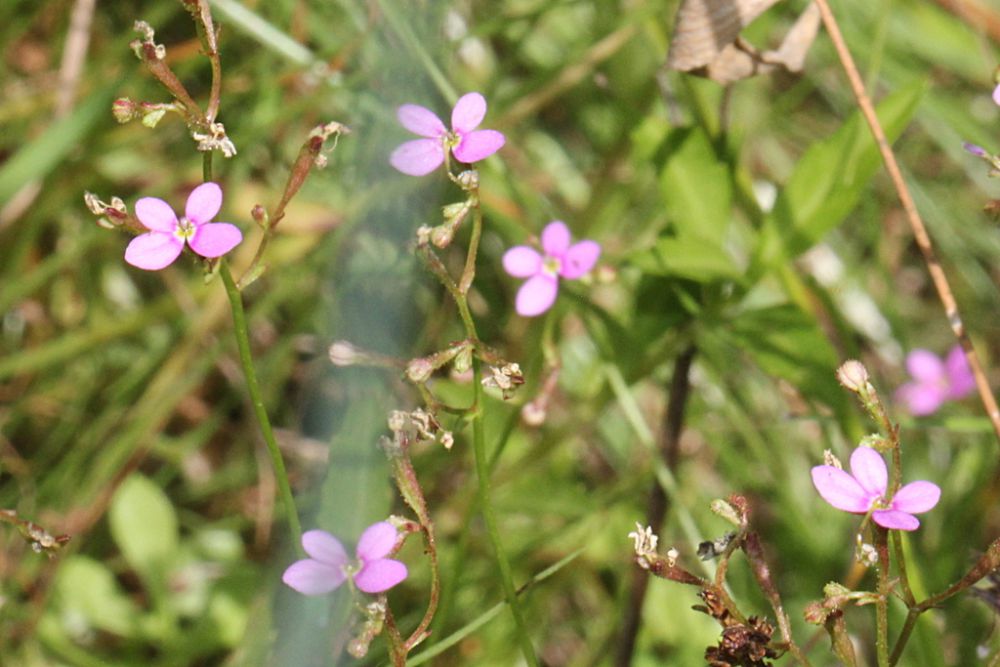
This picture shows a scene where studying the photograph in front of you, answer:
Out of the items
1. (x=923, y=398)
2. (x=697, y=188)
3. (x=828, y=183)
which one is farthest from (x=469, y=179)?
(x=923, y=398)

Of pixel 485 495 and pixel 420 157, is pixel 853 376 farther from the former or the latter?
pixel 420 157

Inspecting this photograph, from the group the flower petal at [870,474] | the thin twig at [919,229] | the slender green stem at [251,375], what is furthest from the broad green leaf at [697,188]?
the slender green stem at [251,375]

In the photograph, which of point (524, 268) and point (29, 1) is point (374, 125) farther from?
point (29, 1)

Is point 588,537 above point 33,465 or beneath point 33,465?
beneath

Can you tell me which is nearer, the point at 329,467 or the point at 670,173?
the point at 329,467

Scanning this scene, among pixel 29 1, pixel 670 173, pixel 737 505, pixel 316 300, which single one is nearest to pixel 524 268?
pixel 670 173

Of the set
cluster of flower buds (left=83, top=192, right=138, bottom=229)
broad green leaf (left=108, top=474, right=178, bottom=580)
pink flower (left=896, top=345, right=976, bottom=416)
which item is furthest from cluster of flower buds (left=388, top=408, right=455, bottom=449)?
pink flower (left=896, top=345, right=976, bottom=416)
